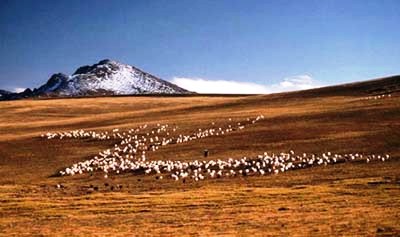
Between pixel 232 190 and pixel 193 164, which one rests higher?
pixel 193 164

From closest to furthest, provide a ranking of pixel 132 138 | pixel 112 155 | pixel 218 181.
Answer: pixel 218 181 → pixel 112 155 → pixel 132 138

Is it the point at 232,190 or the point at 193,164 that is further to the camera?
the point at 193,164

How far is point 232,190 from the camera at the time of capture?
39.2 meters

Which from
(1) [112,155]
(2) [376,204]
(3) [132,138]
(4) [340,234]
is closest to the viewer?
(4) [340,234]

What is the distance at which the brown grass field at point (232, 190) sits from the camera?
26.3 meters

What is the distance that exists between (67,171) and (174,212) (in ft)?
75.1

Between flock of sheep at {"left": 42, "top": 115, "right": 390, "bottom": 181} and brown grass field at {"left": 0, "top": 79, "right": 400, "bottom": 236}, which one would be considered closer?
brown grass field at {"left": 0, "top": 79, "right": 400, "bottom": 236}

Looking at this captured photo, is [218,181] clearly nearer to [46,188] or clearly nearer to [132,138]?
[46,188]

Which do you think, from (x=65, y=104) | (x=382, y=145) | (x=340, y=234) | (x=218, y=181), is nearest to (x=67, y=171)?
(x=218, y=181)

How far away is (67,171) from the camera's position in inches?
2024

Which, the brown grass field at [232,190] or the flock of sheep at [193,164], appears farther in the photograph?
the flock of sheep at [193,164]

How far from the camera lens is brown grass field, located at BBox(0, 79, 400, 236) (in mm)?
26297

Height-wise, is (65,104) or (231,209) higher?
(65,104)

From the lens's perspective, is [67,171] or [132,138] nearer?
[67,171]
